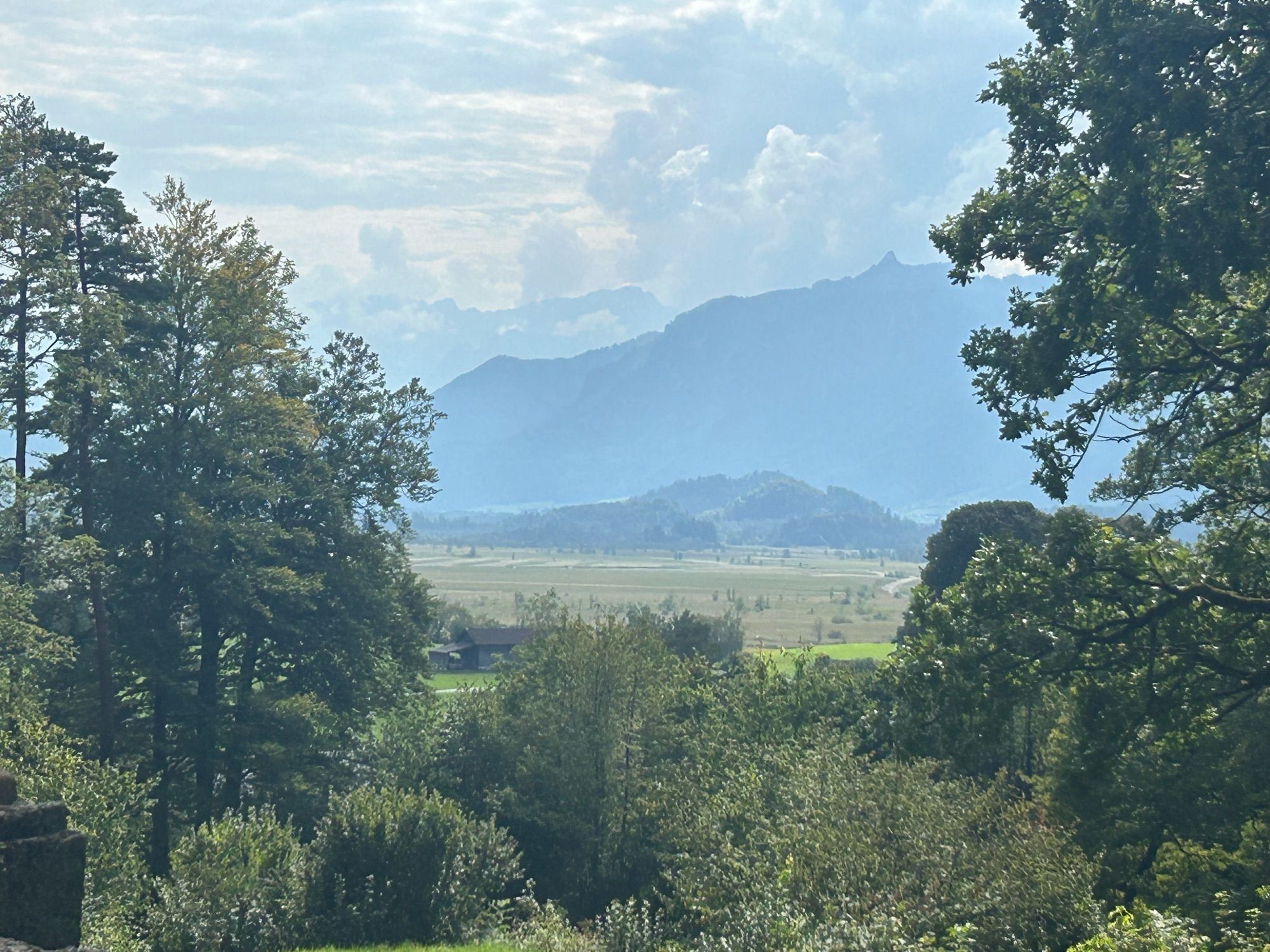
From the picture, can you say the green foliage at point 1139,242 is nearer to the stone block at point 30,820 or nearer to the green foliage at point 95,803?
the stone block at point 30,820

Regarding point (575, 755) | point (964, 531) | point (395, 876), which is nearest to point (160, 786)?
point (575, 755)

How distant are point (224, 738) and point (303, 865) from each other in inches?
491

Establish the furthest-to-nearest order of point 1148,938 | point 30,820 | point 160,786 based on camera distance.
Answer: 1. point 160,786
2. point 30,820
3. point 1148,938

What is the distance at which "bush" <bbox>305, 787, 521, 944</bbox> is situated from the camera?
2250 centimetres

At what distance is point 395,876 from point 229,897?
3.30m

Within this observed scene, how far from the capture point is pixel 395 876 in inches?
931

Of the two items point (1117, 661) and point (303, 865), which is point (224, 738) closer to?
point (303, 865)

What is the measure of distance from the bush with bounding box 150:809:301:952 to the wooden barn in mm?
75025

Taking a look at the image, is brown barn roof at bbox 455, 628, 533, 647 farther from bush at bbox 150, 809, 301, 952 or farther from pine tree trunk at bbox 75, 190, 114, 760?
bush at bbox 150, 809, 301, 952

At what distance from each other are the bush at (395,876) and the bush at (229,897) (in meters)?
0.57

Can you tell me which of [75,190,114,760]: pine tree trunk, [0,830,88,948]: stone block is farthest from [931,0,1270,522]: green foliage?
[75,190,114,760]: pine tree trunk

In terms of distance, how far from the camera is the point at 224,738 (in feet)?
113

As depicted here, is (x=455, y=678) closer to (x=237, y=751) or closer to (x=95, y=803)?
(x=237, y=751)

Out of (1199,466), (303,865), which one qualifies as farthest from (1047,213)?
(303,865)
